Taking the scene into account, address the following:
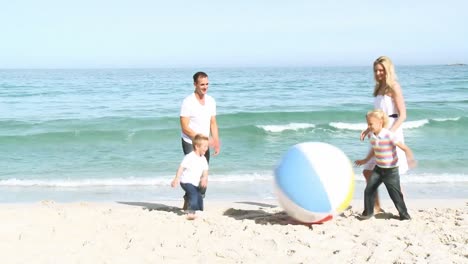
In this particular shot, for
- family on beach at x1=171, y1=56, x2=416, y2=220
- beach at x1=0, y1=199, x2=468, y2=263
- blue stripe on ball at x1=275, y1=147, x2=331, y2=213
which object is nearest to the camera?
beach at x1=0, y1=199, x2=468, y2=263

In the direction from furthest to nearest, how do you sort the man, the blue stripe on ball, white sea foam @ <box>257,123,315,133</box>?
white sea foam @ <box>257,123,315,133</box>, the man, the blue stripe on ball

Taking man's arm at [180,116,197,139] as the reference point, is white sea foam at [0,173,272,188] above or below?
below

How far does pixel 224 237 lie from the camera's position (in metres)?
5.17

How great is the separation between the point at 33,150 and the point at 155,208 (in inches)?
279

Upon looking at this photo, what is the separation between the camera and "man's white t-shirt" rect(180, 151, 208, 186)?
19.5 feet

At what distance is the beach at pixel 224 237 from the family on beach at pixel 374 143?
0.28 m

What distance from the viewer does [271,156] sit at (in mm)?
11797

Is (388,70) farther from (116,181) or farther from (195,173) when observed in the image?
(116,181)

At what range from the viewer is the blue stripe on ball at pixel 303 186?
5117 mm

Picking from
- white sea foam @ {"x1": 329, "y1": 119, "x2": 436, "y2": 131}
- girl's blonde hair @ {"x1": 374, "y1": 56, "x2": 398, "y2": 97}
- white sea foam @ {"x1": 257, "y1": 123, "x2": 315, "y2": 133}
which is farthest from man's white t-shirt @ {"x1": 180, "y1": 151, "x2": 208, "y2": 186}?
white sea foam @ {"x1": 329, "y1": 119, "x2": 436, "y2": 131}

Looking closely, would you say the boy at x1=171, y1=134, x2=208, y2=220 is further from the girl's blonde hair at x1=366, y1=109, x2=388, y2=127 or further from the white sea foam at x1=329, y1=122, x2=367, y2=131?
the white sea foam at x1=329, y1=122, x2=367, y2=131

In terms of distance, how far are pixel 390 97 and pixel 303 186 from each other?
1474 millimetres

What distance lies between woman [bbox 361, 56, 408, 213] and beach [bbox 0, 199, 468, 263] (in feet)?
2.98

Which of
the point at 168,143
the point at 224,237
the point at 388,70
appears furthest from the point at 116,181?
the point at 388,70
